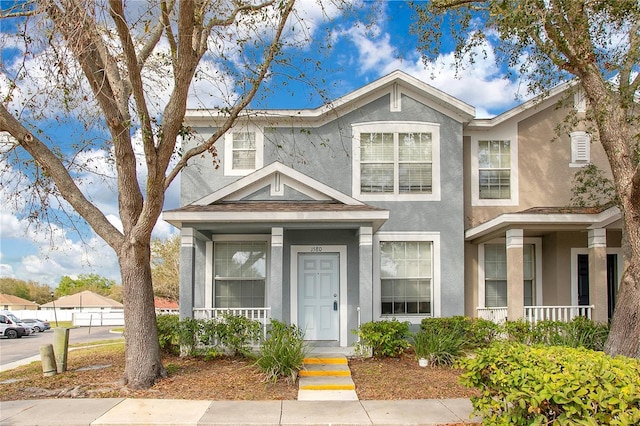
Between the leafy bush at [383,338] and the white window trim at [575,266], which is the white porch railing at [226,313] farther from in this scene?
the white window trim at [575,266]

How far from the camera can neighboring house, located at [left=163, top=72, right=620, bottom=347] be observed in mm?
13188

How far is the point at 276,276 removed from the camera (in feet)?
38.5

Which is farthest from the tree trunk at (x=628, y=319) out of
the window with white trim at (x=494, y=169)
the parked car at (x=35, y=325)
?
the parked car at (x=35, y=325)

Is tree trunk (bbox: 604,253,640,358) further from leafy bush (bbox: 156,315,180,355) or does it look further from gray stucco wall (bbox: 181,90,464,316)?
leafy bush (bbox: 156,315,180,355)

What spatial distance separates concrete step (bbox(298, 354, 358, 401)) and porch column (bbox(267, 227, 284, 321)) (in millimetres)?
1210

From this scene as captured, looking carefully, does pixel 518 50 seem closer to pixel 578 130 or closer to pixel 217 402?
pixel 578 130

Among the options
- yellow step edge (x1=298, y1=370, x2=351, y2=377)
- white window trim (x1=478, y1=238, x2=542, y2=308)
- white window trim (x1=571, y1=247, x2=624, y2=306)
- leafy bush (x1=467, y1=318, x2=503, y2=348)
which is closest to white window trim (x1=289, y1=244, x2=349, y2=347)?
yellow step edge (x1=298, y1=370, x2=351, y2=377)

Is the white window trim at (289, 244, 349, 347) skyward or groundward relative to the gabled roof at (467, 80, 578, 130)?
groundward

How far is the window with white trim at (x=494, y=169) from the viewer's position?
14289 millimetres

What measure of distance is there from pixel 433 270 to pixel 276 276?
4191 millimetres

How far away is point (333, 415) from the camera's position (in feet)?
26.0

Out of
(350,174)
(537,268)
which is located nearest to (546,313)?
(537,268)

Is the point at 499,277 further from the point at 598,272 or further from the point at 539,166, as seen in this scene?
the point at 539,166

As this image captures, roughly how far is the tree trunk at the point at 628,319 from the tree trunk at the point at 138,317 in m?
8.19
